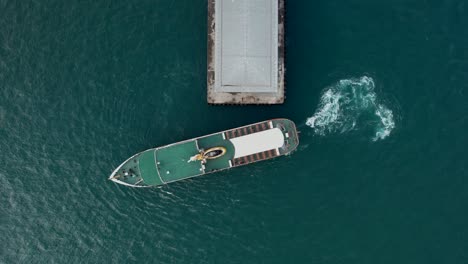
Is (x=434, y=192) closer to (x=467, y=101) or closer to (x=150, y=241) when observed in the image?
(x=467, y=101)

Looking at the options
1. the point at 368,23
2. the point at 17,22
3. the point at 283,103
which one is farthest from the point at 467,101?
the point at 17,22

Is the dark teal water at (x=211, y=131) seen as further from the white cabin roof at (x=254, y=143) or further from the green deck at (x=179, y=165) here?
the white cabin roof at (x=254, y=143)

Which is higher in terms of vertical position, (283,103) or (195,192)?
(283,103)

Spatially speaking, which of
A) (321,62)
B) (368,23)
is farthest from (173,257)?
(368,23)

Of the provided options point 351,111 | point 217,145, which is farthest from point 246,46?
point 351,111

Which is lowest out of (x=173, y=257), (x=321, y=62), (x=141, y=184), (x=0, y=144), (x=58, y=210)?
(x=173, y=257)

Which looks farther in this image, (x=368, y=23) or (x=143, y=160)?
(x=368, y=23)

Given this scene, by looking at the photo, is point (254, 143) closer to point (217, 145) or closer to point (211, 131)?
point (217, 145)

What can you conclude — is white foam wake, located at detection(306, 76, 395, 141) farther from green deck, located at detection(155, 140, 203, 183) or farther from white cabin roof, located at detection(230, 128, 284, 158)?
green deck, located at detection(155, 140, 203, 183)
